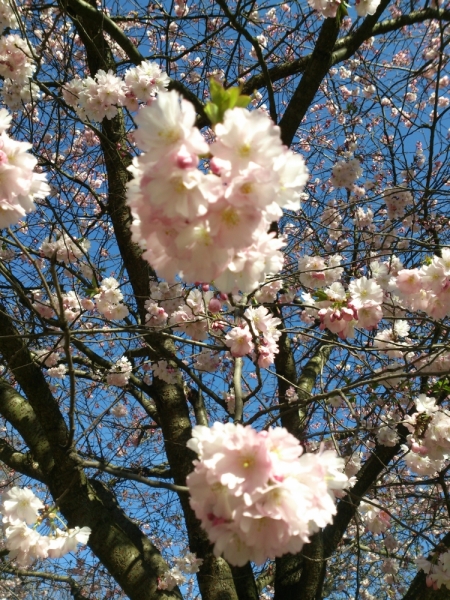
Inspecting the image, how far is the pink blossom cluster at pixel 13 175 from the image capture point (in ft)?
4.45

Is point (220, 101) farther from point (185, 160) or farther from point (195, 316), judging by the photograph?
point (195, 316)

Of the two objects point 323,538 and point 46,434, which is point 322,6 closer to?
point 46,434

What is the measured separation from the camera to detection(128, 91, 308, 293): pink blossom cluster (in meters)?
0.94

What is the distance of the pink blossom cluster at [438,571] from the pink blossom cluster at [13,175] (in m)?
2.52

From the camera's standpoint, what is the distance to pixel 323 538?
355 cm

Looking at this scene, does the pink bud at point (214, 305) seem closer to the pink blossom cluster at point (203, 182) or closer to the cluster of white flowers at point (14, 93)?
the pink blossom cluster at point (203, 182)

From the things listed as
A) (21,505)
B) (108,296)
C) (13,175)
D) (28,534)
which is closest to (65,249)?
(108,296)

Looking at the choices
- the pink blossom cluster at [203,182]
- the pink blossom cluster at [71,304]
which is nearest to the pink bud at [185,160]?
the pink blossom cluster at [203,182]

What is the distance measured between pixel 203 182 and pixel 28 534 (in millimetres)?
1753

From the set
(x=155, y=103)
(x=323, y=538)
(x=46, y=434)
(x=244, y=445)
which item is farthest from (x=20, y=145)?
(x=323, y=538)

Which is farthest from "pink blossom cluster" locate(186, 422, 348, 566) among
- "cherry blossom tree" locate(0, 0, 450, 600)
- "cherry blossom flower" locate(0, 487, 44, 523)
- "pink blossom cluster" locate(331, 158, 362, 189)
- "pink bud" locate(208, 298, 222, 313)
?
"pink blossom cluster" locate(331, 158, 362, 189)

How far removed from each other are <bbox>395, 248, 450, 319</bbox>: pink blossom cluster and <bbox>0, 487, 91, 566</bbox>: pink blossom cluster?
1.66 meters

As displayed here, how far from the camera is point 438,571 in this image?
2615 mm

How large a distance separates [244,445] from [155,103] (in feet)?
2.23
